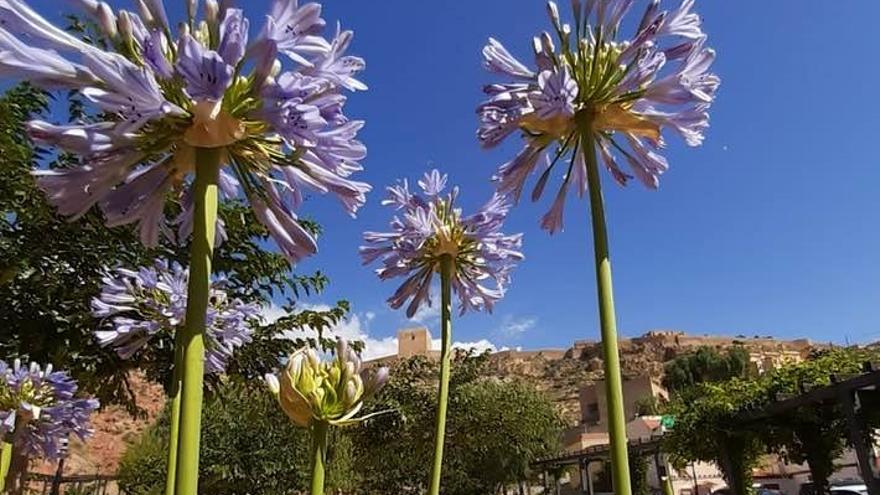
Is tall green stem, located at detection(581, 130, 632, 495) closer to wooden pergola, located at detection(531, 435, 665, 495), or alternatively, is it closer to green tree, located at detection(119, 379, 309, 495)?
green tree, located at detection(119, 379, 309, 495)

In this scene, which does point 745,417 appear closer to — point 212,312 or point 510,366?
point 212,312

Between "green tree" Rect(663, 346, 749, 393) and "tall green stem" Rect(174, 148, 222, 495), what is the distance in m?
78.2

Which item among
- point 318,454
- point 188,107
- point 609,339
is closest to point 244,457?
point 318,454

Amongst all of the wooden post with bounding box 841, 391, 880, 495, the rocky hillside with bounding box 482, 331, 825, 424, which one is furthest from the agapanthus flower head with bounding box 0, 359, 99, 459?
the rocky hillside with bounding box 482, 331, 825, 424

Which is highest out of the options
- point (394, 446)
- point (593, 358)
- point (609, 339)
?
point (593, 358)

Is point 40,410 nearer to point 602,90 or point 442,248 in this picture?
point 442,248

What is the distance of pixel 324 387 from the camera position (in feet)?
6.97

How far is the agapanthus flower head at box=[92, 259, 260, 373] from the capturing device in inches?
149

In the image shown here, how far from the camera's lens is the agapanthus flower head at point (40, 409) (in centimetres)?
480

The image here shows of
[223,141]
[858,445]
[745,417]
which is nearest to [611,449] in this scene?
[223,141]

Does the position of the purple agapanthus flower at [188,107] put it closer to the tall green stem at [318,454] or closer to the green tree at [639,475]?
the tall green stem at [318,454]

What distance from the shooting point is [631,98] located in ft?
8.49

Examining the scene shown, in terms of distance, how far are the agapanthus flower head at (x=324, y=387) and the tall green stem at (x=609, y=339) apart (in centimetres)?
70

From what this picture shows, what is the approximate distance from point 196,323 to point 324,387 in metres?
0.72
